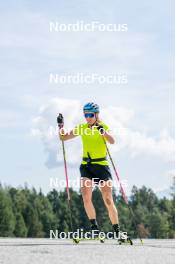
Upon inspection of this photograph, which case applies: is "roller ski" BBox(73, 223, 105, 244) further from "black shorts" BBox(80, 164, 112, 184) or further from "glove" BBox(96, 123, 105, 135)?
"glove" BBox(96, 123, 105, 135)

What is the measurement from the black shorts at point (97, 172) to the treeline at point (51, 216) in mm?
95269

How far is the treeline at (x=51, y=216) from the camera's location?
365 ft

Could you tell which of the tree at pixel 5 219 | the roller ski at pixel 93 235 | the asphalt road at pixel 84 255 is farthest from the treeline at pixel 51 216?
the asphalt road at pixel 84 255

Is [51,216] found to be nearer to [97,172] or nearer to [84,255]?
[97,172]

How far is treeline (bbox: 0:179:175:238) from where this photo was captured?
11119 centimetres

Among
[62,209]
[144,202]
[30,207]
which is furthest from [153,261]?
[144,202]

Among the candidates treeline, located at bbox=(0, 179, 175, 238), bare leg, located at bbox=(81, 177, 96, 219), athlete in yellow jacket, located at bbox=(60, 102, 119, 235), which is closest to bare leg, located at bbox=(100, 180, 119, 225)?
athlete in yellow jacket, located at bbox=(60, 102, 119, 235)

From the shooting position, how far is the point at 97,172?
10.6 m

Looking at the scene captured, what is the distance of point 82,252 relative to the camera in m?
7.98

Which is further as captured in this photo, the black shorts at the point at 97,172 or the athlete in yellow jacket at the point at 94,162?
the black shorts at the point at 97,172

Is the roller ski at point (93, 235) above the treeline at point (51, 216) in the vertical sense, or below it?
below

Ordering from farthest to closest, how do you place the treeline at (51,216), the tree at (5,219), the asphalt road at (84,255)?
the treeline at (51,216) < the tree at (5,219) < the asphalt road at (84,255)

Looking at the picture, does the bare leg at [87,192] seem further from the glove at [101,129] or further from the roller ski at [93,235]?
the glove at [101,129]

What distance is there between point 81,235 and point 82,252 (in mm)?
2737
